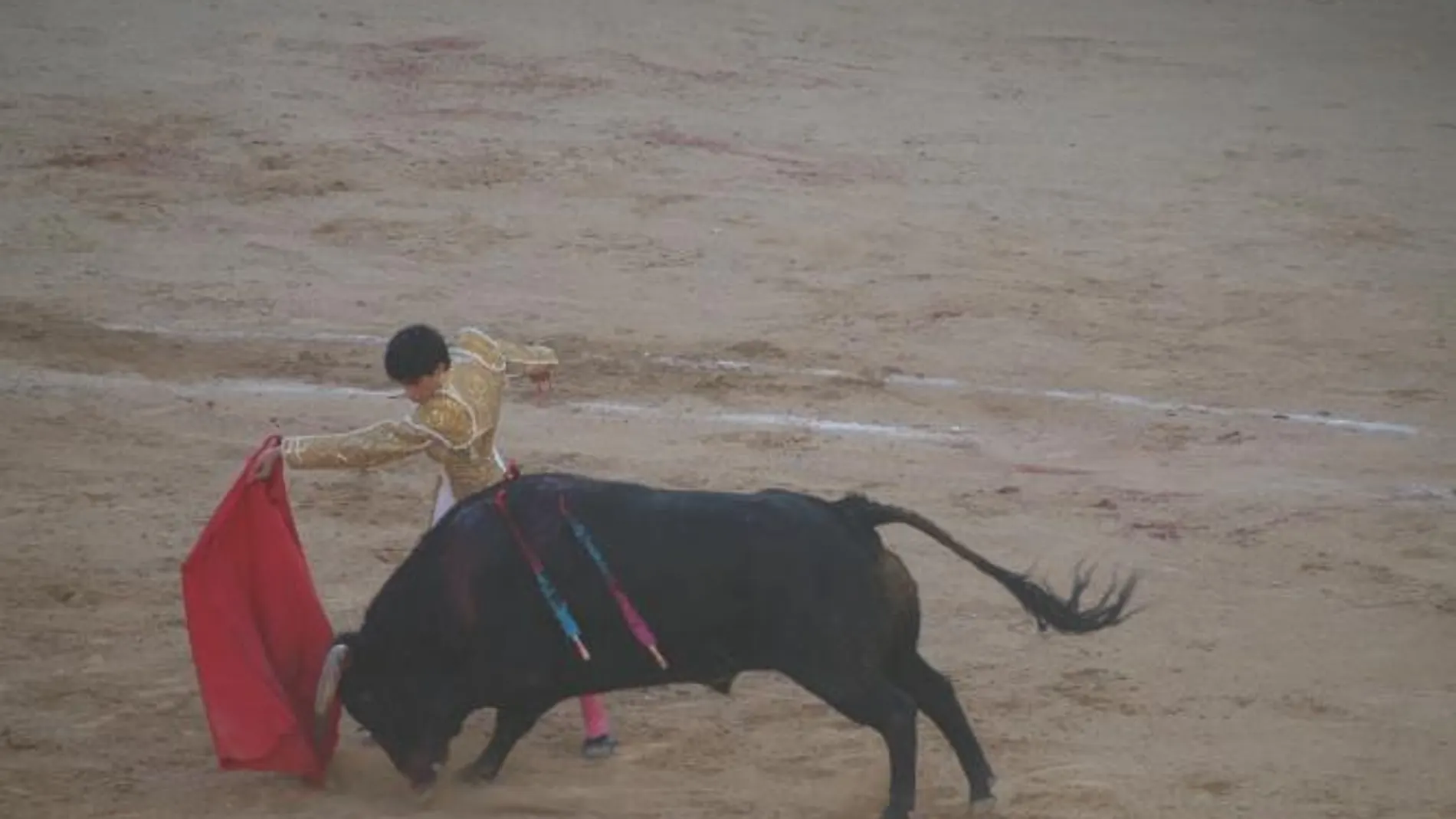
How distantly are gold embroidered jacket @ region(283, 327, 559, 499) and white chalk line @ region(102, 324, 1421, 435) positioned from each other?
11.0 feet

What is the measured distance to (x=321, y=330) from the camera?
1055 cm

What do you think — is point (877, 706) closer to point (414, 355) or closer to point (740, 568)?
point (740, 568)

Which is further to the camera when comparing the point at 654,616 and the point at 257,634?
the point at 257,634

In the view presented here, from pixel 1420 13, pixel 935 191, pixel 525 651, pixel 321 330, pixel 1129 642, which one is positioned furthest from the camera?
pixel 1420 13

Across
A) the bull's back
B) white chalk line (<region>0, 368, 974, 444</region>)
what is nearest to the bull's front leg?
the bull's back

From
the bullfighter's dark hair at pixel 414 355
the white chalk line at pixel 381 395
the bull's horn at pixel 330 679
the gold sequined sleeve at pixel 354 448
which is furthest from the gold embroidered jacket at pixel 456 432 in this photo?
the white chalk line at pixel 381 395

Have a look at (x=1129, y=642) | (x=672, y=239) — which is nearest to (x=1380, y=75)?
(x=672, y=239)

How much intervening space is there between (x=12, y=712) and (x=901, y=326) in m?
4.82

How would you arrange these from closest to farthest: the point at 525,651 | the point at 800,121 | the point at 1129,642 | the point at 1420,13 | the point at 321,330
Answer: the point at 525,651 < the point at 1129,642 < the point at 321,330 < the point at 800,121 < the point at 1420,13

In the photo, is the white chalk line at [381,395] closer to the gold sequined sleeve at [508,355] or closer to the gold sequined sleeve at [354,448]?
the gold sequined sleeve at [508,355]

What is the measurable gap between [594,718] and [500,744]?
0.32 metres

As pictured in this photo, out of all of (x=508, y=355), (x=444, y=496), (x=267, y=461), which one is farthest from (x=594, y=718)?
(x=267, y=461)

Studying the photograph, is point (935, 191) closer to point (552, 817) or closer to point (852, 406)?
point (852, 406)

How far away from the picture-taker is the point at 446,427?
658 centimetres
